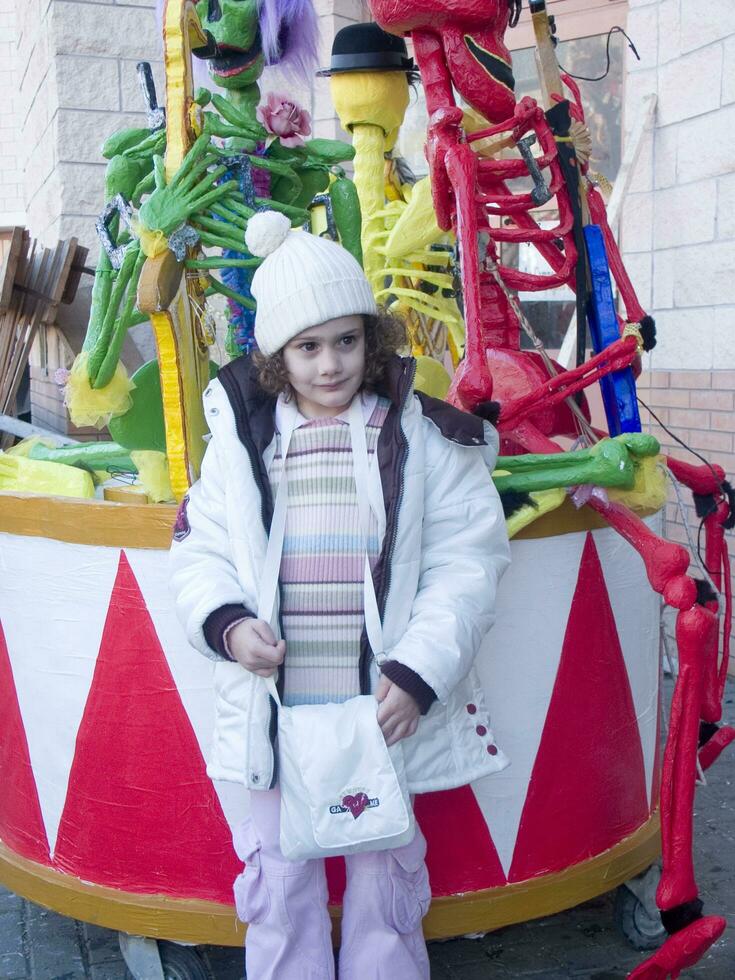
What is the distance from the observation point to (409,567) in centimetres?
174

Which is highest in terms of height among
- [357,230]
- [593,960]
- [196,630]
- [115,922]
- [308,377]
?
[357,230]

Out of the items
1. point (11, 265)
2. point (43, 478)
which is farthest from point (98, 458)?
point (11, 265)

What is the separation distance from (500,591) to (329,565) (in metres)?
0.40

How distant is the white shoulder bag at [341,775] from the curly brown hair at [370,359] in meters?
0.32

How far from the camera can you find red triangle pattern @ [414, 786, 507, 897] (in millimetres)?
2004

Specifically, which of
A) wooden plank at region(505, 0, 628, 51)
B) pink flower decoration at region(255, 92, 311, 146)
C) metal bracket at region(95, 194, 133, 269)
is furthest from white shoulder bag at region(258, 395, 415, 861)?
wooden plank at region(505, 0, 628, 51)

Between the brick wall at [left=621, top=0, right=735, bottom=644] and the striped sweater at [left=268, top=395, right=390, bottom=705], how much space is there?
8.26 feet

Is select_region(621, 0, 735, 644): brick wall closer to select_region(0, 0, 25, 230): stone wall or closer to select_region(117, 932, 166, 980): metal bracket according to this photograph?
select_region(117, 932, 166, 980): metal bracket

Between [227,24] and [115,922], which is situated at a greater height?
[227,24]

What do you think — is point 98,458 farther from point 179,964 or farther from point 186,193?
point 179,964

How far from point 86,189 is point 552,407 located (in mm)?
2618

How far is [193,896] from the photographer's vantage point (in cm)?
204

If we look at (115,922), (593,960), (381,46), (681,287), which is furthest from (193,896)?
(681,287)

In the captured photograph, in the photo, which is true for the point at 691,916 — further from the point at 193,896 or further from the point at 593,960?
the point at 193,896
